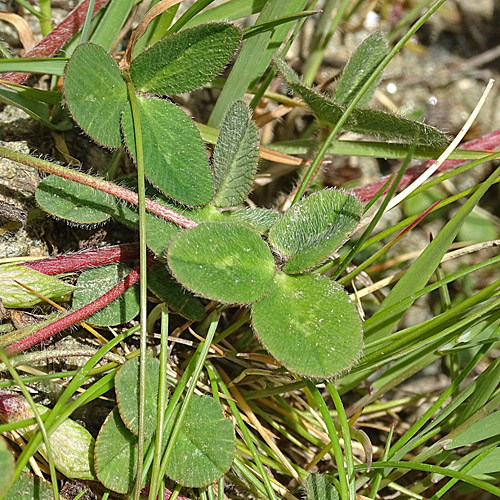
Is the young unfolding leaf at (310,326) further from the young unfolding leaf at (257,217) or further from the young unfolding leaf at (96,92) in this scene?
the young unfolding leaf at (96,92)

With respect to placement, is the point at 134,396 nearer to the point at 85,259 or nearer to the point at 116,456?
the point at 116,456

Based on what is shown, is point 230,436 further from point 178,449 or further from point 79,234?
point 79,234

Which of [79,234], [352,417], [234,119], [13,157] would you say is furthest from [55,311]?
[352,417]

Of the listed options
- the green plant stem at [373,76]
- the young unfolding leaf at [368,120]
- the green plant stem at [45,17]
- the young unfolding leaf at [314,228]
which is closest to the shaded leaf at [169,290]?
the young unfolding leaf at [314,228]

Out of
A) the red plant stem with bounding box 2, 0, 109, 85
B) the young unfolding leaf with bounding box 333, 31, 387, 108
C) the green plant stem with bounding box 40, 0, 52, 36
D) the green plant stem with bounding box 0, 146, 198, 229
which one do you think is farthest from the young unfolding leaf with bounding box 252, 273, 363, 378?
the green plant stem with bounding box 40, 0, 52, 36

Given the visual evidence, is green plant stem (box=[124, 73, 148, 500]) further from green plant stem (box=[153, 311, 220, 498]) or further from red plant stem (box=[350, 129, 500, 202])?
red plant stem (box=[350, 129, 500, 202])

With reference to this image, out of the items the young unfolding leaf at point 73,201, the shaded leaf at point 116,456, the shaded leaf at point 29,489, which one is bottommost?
the shaded leaf at point 29,489
